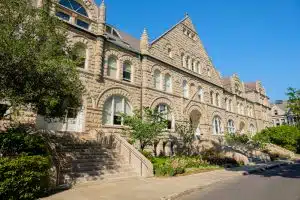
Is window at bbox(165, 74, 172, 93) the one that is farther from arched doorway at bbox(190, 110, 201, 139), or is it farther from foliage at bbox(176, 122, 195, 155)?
arched doorway at bbox(190, 110, 201, 139)

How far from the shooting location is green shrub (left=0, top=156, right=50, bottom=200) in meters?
7.13

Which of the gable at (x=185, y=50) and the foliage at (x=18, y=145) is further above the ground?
the gable at (x=185, y=50)

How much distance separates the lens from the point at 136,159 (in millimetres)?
13375

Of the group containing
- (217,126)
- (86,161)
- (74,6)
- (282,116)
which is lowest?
(86,161)

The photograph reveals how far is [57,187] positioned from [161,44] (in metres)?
18.6

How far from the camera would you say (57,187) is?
9219mm

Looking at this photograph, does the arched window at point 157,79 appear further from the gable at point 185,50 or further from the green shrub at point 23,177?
the green shrub at point 23,177

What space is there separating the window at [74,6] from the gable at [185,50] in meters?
7.30

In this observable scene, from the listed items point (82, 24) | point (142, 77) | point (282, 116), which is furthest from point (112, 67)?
point (282, 116)

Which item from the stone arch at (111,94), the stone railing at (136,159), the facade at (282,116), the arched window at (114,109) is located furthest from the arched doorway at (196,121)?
the facade at (282,116)

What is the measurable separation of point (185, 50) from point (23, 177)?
23610mm

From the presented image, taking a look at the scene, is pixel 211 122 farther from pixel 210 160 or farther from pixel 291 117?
pixel 291 117

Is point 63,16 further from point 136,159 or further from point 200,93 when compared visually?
point 200,93

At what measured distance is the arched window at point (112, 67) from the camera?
63.9 ft
